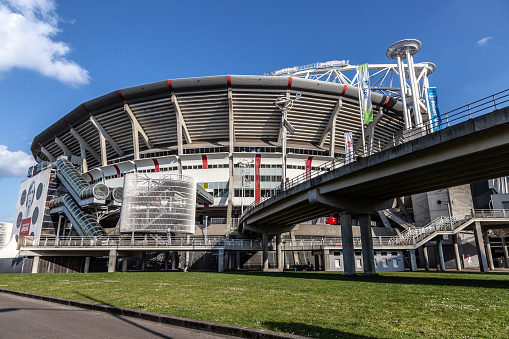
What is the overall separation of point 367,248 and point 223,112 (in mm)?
39144

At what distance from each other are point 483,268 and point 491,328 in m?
34.0

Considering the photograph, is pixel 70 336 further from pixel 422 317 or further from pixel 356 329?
pixel 422 317

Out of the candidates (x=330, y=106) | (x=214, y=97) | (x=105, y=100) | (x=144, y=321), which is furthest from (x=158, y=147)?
(x=144, y=321)

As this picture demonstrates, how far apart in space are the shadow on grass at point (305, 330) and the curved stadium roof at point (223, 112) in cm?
5015

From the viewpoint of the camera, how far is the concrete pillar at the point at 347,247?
2480 centimetres

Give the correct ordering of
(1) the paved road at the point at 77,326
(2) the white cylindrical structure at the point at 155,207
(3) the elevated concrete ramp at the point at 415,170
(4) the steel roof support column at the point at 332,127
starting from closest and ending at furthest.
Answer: (1) the paved road at the point at 77,326 → (3) the elevated concrete ramp at the point at 415,170 → (2) the white cylindrical structure at the point at 155,207 → (4) the steel roof support column at the point at 332,127

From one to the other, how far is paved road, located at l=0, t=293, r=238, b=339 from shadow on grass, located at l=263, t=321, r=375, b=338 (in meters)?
1.10

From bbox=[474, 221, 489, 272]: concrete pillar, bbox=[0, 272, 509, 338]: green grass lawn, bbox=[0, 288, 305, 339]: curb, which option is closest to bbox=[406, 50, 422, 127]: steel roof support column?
bbox=[474, 221, 489, 272]: concrete pillar

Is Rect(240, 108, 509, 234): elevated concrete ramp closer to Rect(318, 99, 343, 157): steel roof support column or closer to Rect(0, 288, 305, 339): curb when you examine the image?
Rect(0, 288, 305, 339): curb

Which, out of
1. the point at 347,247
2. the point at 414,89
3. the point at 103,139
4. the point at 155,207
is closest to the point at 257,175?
the point at 155,207

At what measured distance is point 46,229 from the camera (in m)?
56.1

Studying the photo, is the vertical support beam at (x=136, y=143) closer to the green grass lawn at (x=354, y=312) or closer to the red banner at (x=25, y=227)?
the red banner at (x=25, y=227)

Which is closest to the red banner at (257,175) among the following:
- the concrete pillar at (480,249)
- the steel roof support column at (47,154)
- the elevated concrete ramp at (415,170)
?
the elevated concrete ramp at (415,170)

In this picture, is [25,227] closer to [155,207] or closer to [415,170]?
[155,207]
